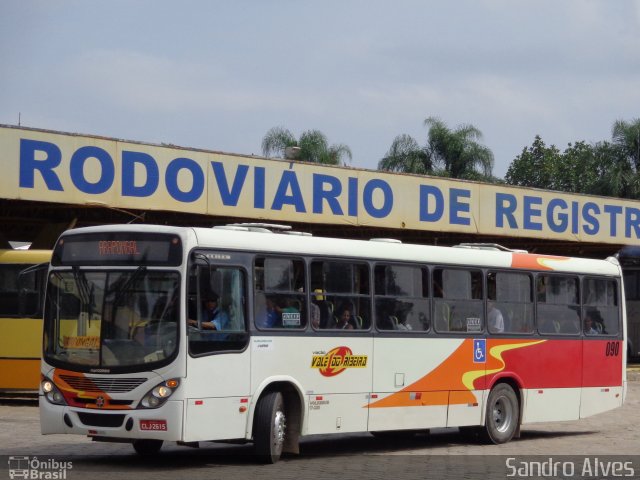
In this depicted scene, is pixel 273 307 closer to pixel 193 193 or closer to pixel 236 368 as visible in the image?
pixel 236 368

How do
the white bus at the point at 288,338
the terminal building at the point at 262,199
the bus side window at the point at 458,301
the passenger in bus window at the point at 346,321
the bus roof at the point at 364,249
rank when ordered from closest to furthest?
the white bus at the point at 288,338 → the bus roof at the point at 364,249 → the passenger in bus window at the point at 346,321 → the bus side window at the point at 458,301 → the terminal building at the point at 262,199

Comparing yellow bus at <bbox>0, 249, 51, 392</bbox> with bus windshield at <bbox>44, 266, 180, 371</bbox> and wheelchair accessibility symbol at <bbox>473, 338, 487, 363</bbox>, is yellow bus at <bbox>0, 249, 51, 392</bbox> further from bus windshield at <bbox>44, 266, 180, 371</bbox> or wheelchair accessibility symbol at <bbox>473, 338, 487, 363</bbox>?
bus windshield at <bbox>44, 266, 180, 371</bbox>

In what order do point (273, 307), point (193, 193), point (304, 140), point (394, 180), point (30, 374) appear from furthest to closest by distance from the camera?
point (304, 140)
point (394, 180)
point (193, 193)
point (30, 374)
point (273, 307)

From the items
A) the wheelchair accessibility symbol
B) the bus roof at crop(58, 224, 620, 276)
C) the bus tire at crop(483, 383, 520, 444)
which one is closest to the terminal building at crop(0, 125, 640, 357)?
the bus roof at crop(58, 224, 620, 276)

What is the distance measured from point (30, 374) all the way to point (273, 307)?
9.58 meters

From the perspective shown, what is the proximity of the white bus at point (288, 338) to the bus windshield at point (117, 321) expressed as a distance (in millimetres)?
16

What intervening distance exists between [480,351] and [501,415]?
3.83 feet

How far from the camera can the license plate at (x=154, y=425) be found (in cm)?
1380

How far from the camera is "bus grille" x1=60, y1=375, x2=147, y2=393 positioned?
14.0 metres

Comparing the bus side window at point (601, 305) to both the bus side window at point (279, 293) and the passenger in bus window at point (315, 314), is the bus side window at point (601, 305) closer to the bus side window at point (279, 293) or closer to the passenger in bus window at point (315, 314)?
the passenger in bus window at point (315, 314)

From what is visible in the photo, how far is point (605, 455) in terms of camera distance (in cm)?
1694

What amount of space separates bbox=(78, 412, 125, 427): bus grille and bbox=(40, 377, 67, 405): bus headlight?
1.15 ft

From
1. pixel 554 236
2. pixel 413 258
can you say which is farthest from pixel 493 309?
pixel 554 236

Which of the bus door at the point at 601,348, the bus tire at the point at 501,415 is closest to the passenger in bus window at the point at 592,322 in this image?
the bus door at the point at 601,348
